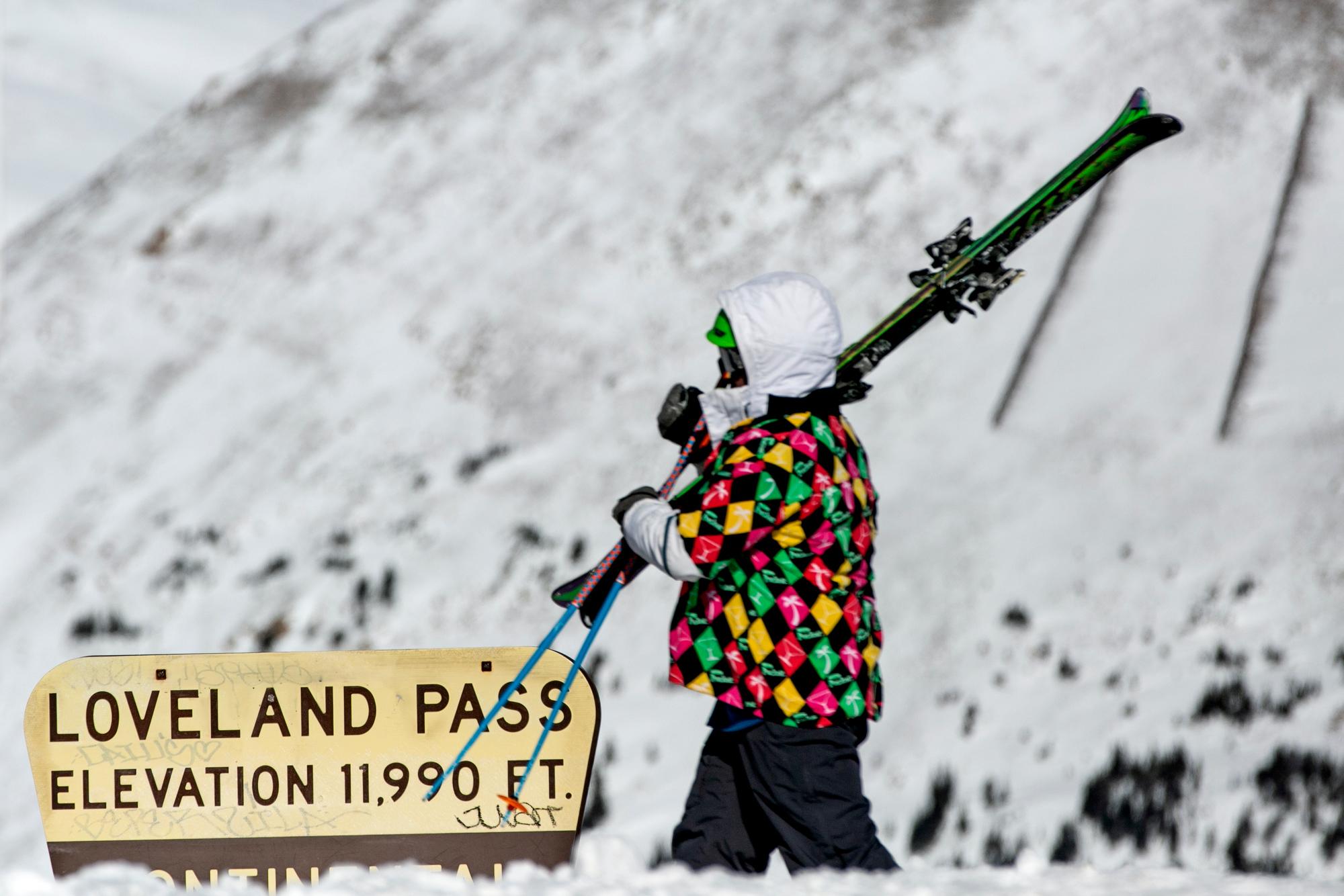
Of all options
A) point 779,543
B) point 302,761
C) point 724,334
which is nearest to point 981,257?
point 724,334

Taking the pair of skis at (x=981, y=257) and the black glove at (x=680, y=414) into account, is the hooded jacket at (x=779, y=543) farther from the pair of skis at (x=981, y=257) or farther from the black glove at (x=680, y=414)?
the pair of skis at (x=981, y=257)

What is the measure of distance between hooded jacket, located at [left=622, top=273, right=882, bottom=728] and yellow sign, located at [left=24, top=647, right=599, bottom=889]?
19.7 inches

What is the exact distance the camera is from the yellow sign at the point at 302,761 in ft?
9.89

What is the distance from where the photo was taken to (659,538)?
2666 millimetres

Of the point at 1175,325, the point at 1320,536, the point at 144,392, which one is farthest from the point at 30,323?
the point at 1320,536

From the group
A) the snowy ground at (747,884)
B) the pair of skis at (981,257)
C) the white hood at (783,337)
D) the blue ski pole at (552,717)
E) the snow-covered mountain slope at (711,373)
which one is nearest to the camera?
the snowy ground at (747,884)

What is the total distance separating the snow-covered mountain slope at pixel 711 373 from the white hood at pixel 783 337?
4.09 meters

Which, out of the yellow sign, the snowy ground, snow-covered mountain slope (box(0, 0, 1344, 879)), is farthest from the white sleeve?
snow-covered mountain slope (box(0, 0, 1344, 879))

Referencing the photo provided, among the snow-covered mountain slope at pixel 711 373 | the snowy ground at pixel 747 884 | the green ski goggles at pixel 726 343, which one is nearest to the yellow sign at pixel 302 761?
the snowy ground at pixel 747 884

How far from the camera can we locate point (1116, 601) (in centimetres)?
833

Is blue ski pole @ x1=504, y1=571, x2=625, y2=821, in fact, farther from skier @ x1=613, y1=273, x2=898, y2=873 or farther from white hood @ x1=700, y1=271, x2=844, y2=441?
white hood @ x1=700, y1=271, x2=844, y2=441

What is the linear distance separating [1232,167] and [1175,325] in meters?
1.98

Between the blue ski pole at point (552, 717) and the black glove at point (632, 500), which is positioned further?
the blue ski pole at point (552, 717)

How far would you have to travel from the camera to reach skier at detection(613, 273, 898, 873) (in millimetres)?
2613
